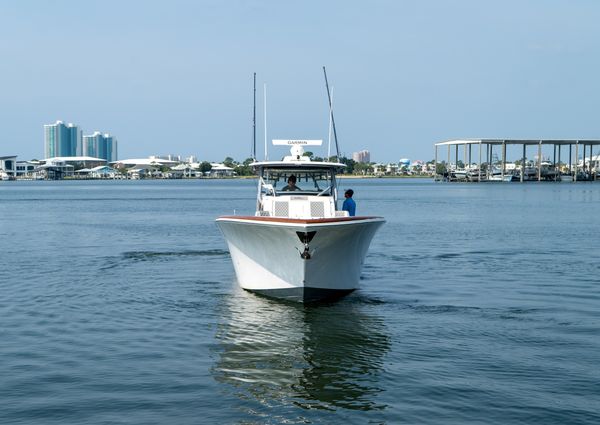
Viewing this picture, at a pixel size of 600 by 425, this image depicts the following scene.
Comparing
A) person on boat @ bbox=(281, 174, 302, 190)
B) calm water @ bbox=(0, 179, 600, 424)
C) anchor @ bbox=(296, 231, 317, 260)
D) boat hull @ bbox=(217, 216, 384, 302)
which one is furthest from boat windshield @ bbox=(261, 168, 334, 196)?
anchor @ bbox=(296, 231, 317, 260)

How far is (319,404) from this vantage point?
1221cm

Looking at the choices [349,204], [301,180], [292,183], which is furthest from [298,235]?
[301,180]

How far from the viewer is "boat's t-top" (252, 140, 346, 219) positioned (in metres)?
21.1

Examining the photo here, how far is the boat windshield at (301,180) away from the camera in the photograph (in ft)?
72.1

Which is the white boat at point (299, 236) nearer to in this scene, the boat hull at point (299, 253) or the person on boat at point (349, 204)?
the boat hull at point (299, 253)

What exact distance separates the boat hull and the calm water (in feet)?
1.72

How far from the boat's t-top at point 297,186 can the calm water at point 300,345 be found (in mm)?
2444

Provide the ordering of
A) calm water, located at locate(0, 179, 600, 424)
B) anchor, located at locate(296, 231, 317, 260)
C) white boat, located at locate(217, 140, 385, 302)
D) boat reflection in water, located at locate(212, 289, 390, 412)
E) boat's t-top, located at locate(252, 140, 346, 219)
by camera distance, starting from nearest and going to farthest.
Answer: calm water, located at locate(0, 179, 600, 424)
boat reflection in water, located at locate(212, 289, 390, 412)
anchor, located at locate(296, 231, 317, 260)
white boat, located at locate(217, 140, 385, 302)
boat's t-top, located at locate(252, 140, 346, 219)

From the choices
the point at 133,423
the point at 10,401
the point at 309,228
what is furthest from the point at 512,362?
the point at 10,401

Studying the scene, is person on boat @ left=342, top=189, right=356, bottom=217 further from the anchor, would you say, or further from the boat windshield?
the anchor

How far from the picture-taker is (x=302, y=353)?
1532 cm

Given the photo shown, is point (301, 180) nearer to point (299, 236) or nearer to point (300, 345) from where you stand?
point (299, 236)

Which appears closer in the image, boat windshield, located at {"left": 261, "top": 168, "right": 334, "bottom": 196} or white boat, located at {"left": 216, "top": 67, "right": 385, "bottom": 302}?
white boat, located at {"left": 216, "top": 67, "right": 385, "bottom": 302}

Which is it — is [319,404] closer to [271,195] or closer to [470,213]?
[271,195]
